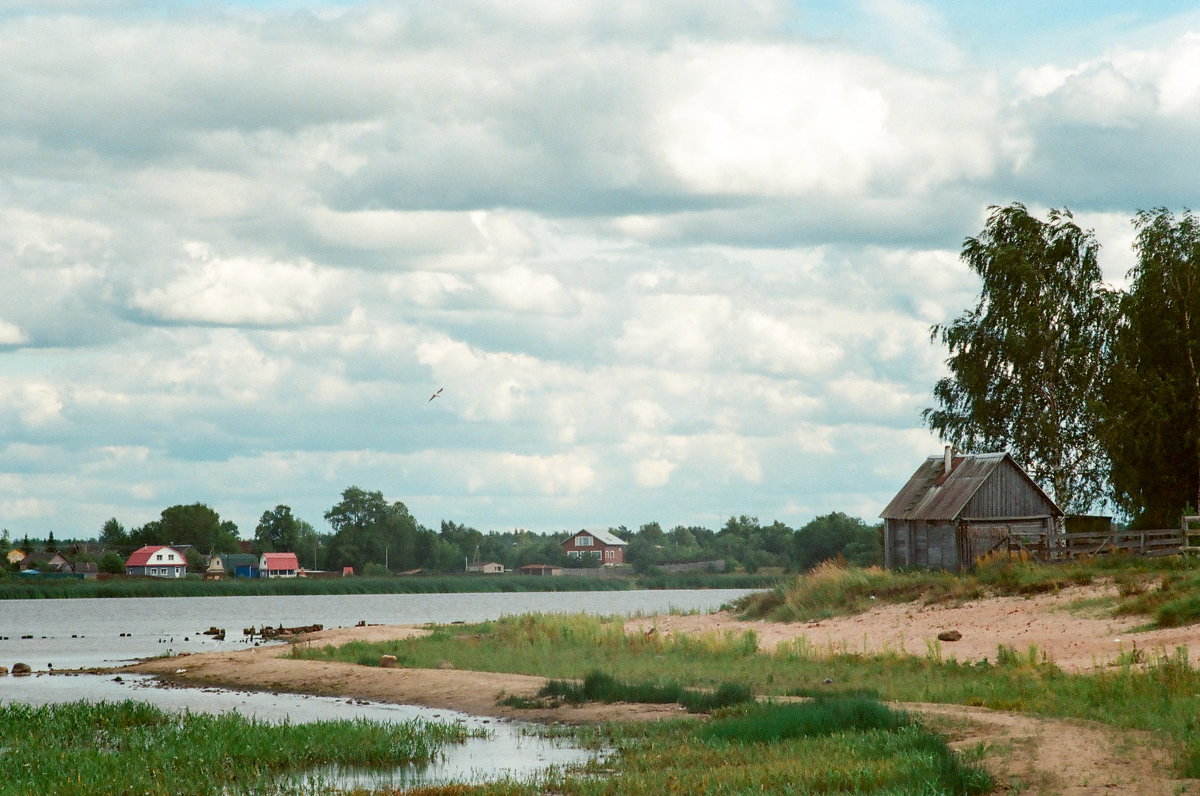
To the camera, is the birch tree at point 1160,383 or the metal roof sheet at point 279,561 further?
the metal roof sheet at point 279,561

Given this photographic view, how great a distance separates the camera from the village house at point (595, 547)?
189 metres

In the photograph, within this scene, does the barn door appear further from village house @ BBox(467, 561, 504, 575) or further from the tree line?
village house @ BBox(467, 561, 504, 575)

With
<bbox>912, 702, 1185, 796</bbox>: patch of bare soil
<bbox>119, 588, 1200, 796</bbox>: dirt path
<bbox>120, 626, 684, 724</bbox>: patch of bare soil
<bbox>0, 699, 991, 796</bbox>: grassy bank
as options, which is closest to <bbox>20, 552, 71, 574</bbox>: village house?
<bbox>119, 588, 1200, 796</bbox>: dirt path

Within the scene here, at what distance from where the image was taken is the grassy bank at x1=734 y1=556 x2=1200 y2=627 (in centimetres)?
3148

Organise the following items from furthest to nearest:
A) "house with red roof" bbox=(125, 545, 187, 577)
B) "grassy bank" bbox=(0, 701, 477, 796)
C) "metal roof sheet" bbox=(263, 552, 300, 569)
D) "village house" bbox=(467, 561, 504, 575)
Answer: "village house" bbox=(467, 561, 504, 575), "metal roof sheet" bbox=(263, 552, 300, 569), "house with red roof" bbox=(125, 545, 187, 577), "grassy bank" bbox=(0, 701, 477, 796)

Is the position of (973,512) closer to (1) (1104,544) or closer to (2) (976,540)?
(2) (976,540)

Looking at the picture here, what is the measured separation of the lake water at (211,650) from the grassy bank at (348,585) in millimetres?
1347

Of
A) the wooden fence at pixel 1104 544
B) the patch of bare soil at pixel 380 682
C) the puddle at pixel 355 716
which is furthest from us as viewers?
the wooden fence at pixel 1104 544

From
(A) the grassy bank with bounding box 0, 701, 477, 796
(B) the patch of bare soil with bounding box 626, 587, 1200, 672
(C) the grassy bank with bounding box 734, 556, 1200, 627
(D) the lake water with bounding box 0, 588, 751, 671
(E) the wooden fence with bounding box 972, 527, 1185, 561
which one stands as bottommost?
(D) the lake water with bounding box 0, 588, 751, 671

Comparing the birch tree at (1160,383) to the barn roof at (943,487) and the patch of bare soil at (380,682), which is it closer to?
the barn roof at (943,487)

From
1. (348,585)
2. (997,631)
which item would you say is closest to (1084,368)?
(997,631)

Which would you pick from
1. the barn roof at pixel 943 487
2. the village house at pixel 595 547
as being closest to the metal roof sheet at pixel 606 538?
the village house at pixel 595 547

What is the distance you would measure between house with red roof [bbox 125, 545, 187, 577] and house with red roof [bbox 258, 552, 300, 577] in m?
11.4

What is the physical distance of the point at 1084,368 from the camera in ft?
161
